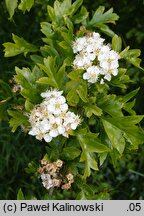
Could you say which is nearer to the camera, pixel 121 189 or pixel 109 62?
pixel 109 62

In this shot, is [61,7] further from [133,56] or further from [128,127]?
[128,127]

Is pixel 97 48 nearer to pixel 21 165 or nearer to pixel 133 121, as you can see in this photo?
pixel 133 121

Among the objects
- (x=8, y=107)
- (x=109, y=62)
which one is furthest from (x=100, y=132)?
(x=8, y=107)

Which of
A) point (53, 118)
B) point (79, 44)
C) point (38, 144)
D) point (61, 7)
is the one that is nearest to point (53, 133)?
point (53, 118)

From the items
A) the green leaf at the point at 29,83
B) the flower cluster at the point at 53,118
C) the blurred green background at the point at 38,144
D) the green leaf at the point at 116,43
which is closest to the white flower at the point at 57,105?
the flower cluster at the point at 53,118

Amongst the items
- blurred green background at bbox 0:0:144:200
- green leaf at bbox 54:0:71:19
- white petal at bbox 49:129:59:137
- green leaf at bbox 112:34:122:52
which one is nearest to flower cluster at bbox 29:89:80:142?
white petal at bbox 49:129:59:137

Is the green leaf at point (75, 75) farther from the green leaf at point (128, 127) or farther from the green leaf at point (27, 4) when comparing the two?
the green leaf at point (27, 4)
